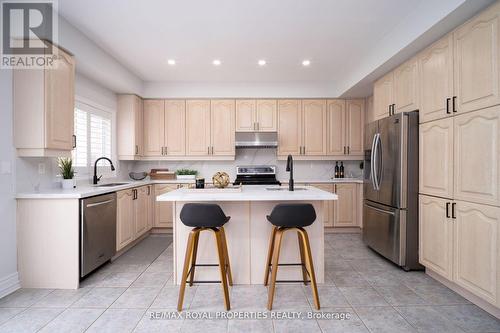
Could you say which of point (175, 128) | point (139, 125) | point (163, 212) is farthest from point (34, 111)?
point (163, 212)

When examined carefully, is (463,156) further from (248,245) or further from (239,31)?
(239,31)

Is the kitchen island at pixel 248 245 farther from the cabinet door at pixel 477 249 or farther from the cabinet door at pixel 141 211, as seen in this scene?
the cabinet door at pixel 141 211

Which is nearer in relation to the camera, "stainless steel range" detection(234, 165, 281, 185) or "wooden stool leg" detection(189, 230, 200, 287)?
"wooden stool leg" detection(189, 230, 200, 287)

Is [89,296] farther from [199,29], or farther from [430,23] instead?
[430,23]

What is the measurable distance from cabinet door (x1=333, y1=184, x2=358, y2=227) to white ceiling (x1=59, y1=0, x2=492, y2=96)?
6.23 feet

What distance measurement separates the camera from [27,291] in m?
2.40

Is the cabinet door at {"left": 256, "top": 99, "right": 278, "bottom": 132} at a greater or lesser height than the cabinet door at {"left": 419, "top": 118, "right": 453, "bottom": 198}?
greater

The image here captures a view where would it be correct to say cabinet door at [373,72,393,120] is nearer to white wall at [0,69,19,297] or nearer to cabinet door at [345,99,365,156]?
cabinet door at [345,99,365,156]

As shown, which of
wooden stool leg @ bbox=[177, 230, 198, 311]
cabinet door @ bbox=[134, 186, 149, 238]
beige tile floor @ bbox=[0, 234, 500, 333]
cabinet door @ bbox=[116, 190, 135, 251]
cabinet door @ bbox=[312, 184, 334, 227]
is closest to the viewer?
beige tile floor @ bbox=[0, 234, 500, 333]

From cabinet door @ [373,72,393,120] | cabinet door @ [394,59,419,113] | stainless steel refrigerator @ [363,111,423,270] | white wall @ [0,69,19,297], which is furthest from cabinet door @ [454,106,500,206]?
white wall @ [0,69,19,297]

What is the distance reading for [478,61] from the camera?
2053 millimetres

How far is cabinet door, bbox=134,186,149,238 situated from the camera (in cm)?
381

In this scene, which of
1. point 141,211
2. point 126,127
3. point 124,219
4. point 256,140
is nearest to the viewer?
point 124,219

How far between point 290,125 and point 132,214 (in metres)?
3.00
